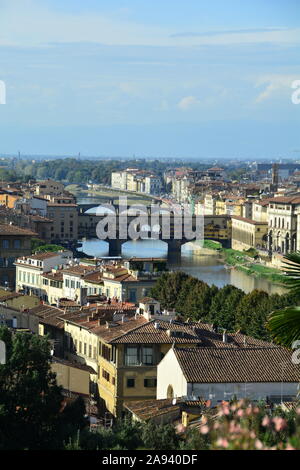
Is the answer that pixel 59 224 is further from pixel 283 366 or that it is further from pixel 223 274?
pixel 283 366

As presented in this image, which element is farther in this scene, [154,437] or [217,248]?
[217,248]

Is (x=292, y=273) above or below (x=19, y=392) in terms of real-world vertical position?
above

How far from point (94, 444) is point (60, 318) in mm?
6303

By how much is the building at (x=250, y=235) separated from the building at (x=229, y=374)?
27.2m

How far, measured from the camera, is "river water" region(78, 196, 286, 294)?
75.4 feet

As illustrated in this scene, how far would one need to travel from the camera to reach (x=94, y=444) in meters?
4.63

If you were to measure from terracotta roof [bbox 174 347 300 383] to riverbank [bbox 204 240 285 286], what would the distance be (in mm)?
15842

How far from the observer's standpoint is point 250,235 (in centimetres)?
3559

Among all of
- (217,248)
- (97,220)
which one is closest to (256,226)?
(217,248)

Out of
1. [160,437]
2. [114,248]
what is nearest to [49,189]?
[114,248]

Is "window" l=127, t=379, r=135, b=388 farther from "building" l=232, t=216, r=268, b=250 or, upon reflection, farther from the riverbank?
"building" l=232, t=216, r=268, b=250

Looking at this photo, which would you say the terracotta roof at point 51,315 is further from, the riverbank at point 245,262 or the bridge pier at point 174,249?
the bridge pier at point 174,249

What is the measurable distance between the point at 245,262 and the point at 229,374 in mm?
22591

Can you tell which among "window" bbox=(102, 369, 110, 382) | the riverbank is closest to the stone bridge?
the riverbank
